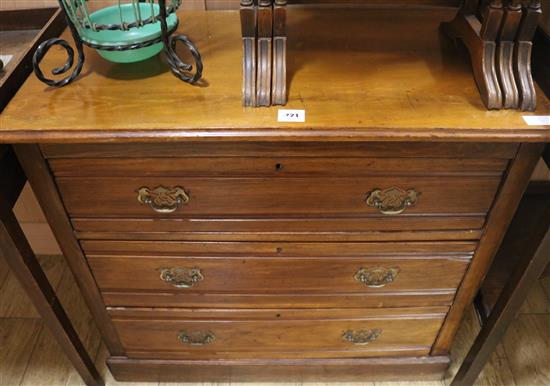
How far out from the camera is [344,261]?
1125 mm

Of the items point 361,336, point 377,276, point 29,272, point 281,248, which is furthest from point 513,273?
point 29,272

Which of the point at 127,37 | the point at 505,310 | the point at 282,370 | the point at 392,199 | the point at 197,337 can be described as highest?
the point at 127,37

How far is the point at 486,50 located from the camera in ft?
3.04

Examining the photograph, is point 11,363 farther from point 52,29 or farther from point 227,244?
A: point 52,29

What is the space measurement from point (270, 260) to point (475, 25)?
0.64 metres

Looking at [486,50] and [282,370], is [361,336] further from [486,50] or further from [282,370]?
[486,50]

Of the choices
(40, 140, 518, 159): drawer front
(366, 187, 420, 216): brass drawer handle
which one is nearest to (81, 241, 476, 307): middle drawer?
(366, 187, 420, 216): brass drawer handle

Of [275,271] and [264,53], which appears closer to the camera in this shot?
[264,53]

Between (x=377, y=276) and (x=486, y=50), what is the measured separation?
1.75 ft

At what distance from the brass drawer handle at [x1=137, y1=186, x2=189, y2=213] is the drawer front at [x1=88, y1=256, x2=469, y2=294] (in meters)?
0.16

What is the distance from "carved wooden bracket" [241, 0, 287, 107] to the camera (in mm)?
886

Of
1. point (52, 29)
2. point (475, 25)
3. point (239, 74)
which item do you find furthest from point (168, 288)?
point (475, 25)

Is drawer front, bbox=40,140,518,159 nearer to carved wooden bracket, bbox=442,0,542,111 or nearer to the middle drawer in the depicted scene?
carved wooden bracket, bbox=442,0,542,111

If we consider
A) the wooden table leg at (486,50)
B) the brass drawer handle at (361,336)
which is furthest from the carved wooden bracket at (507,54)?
the brass drawer handle at (361,336)
